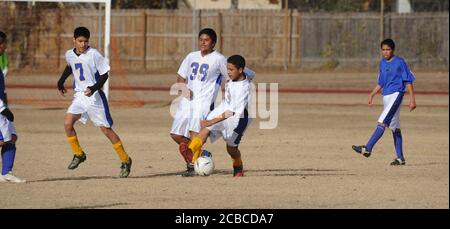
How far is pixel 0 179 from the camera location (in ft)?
46.1

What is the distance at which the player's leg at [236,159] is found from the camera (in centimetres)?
1452

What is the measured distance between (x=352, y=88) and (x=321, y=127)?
13.4 m

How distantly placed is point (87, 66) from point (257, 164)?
134 inches

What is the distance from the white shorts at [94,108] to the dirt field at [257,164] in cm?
74

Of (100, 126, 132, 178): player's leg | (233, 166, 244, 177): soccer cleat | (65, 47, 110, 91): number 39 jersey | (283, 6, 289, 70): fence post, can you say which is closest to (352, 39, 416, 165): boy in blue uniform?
(233, 166, 244, 177): soccer cleat

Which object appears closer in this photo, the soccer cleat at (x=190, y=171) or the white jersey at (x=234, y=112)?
the white jersey at (x=234, y=112)

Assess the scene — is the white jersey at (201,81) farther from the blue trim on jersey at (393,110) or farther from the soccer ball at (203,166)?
the blue trim on jersey at (393,110)

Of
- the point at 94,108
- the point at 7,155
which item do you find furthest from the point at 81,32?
the point at 7,155

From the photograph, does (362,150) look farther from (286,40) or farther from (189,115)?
(286,40)

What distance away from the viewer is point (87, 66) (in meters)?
14.5

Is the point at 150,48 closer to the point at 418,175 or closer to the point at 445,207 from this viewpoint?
the point at 418,175

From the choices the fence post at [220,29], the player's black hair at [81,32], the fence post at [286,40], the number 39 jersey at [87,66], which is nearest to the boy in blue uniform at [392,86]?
the number 39 jersey at [87,66]

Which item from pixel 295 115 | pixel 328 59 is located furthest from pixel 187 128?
pixel 328 59

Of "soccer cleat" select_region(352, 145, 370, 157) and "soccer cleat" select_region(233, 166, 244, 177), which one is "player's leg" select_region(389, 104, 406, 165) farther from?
"soccer cleat" select_region(233, 166, 244, 177)
